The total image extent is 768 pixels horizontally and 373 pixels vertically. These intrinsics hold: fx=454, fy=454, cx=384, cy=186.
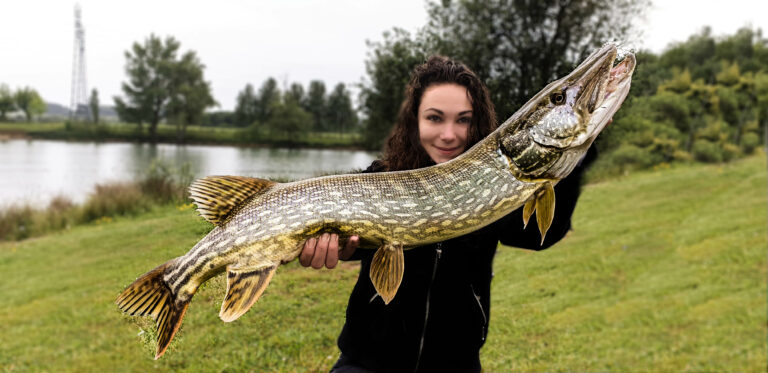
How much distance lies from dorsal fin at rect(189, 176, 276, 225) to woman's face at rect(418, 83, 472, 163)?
2.94 ft

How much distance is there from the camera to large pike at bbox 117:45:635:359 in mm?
1562

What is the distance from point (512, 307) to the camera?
581cm

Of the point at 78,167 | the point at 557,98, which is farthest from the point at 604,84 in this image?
the point at 78,167

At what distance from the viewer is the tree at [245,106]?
34.6m

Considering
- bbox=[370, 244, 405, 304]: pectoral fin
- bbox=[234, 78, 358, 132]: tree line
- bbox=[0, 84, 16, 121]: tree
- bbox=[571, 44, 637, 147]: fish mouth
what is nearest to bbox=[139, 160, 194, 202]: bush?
bbox=[370, 244, 405, 304]: pectoral fin

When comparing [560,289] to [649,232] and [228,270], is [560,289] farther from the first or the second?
[228,270]

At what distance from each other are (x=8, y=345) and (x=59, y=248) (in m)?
3.40

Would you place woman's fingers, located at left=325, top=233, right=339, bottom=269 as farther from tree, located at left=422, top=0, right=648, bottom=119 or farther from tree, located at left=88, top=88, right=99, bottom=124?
tree, located at left=88, top=88, right=99, bottom=124

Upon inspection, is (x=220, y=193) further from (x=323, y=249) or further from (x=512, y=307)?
(x=512, y=307)

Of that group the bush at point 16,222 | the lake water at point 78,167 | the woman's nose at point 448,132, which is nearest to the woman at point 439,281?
the woman's nose at point 448,132

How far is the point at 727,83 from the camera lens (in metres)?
22.3

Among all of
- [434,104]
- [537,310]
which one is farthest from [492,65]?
[537,310]

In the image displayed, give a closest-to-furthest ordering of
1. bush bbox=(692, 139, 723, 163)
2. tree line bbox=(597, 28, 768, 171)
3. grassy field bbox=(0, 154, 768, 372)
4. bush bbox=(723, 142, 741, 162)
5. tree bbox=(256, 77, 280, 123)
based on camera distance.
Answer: grassy field bbox=(0, 154, 768, 372) < tree line bbox=(597, 28, 768, 171) < bush bbox=(692, 139, 723, 163) < bush bbox=(723, 142, 741, 162) < tree bbox=(256, 77, 280, 123)

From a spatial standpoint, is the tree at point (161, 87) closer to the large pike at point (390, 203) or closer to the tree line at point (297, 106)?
the tree line at point (297, 106)
